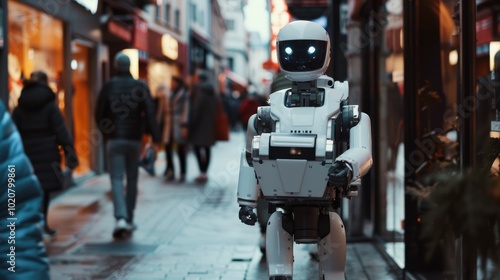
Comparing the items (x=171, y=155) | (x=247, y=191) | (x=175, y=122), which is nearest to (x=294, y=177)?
(x=247, y=191)

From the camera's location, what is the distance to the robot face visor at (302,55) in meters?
5.31

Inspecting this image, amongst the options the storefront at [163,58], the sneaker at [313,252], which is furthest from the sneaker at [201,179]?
the storefront at [163,58]

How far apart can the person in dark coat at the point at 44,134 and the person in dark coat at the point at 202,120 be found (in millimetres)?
6495

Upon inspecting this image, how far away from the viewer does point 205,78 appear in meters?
16.1

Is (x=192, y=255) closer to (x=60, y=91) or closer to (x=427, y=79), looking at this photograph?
(x=427, y=79)

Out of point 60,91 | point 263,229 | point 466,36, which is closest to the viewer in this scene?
point 466,36

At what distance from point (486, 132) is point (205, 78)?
39.3ft

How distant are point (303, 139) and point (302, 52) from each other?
2.13 ft

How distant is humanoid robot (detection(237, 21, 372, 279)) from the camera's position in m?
4.95

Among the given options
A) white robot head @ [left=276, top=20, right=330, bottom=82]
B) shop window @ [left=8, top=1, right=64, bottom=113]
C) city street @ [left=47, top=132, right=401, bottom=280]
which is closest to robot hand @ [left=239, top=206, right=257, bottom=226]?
white robot head @ [left=276, top=20, right=330, bottom=82]

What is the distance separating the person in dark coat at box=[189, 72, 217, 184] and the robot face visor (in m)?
10.4

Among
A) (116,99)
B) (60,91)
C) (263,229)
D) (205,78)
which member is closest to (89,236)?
(116,99)

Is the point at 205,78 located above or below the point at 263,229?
above

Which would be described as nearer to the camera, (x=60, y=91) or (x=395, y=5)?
(x=395, y=5)
